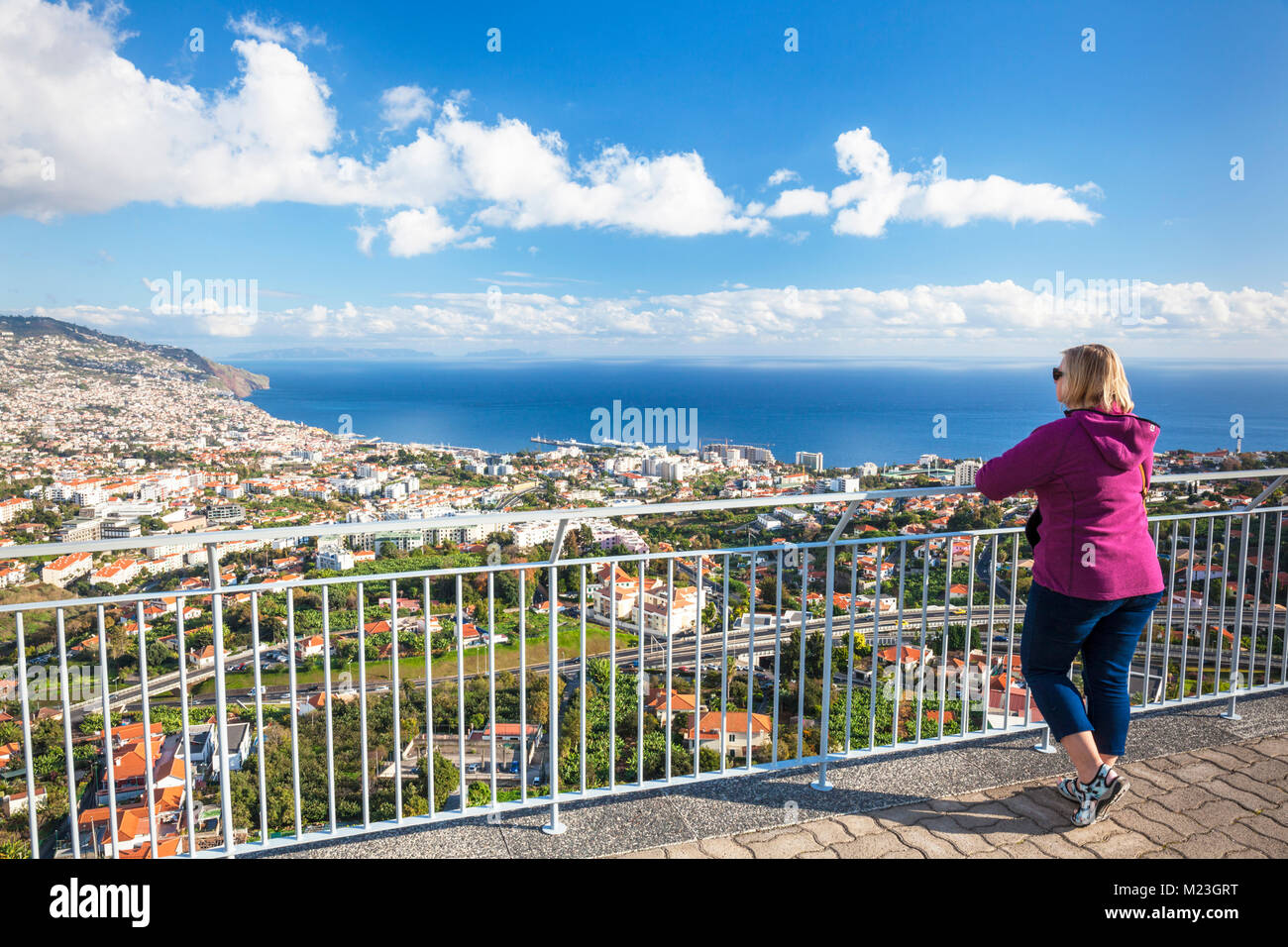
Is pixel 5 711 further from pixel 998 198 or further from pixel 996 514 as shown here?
pixel 998 198

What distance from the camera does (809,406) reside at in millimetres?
59438

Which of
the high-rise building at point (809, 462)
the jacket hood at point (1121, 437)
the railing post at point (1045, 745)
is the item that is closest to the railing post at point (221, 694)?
the jacket hood at point (1121, 437)

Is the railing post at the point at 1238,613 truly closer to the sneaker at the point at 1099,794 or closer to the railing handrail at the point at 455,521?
the railing handrail at the point at 455,521

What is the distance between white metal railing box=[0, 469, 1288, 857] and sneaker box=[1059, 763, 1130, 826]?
484 mm

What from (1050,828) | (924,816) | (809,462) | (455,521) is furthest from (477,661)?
(809,462)

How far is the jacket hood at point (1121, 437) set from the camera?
2316 millimetres

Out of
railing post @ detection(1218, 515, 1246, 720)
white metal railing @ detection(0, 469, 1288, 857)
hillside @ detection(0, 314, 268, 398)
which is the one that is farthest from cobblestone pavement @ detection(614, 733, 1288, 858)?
hillside @ detection(0, 314, 268, 398)

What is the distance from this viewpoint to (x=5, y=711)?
2.93 metres

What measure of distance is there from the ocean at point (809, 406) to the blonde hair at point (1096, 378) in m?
15.0

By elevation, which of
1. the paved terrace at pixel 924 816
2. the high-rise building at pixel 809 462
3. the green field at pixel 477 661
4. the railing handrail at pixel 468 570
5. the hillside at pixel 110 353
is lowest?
the high-rise building at pixel 809 462

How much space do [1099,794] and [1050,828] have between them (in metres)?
0.22

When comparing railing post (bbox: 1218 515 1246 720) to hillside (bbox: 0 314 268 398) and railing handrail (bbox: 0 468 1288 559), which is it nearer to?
railing handrail (bbox: 0 468 1288 559)

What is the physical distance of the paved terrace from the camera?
258 cm

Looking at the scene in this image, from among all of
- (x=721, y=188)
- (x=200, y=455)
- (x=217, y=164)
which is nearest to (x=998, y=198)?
(x=721, y=188)
